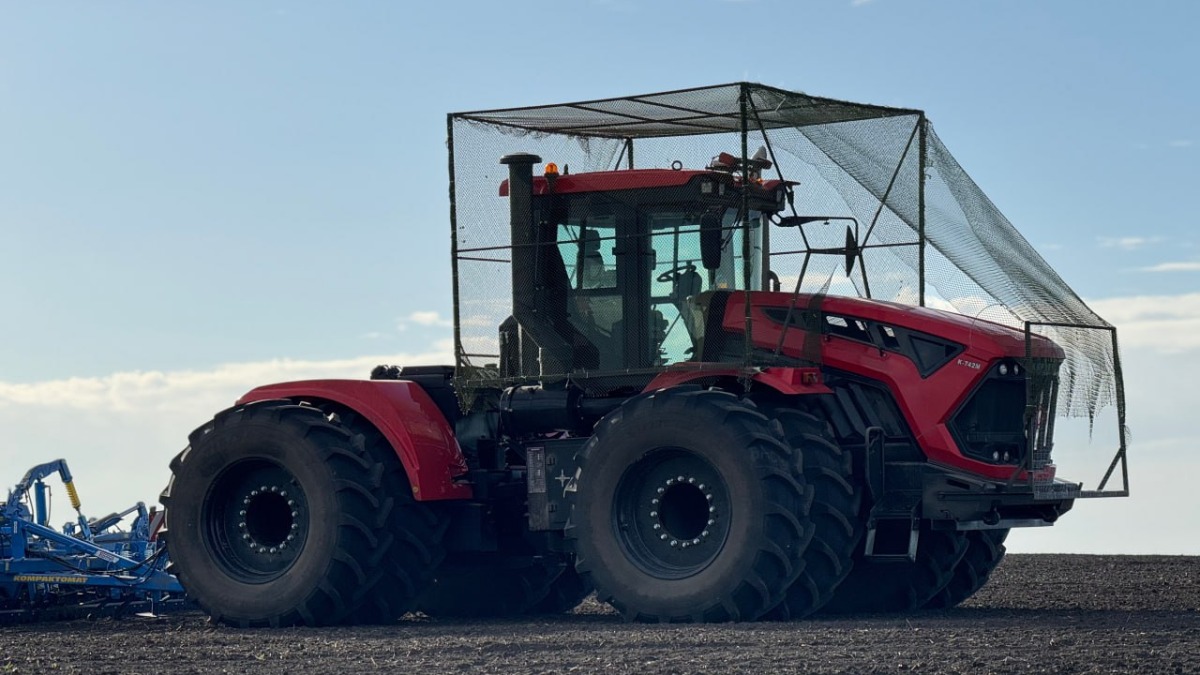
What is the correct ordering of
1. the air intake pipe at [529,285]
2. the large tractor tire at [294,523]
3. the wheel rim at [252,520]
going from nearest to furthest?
1. the large tractor tire at [294,523]
2. the air intake pipe at [529,285]
3. the wheel rim at [252,520]

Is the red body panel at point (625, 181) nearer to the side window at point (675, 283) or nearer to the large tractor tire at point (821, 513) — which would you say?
the side window at point (675, 283)

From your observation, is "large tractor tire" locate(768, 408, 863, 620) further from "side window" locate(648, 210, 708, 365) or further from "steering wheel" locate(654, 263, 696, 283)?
"steering wheel" locate(654, 263, 696, 283)

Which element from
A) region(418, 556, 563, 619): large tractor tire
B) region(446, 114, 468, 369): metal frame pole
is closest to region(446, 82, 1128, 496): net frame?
region(446, 114, 468, 369): metal frame pole

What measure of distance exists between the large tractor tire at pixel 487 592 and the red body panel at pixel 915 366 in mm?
3412

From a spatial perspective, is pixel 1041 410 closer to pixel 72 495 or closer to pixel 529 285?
pixel 529 285

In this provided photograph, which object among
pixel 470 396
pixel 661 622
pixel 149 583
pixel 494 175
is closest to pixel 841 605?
pixel 661 622

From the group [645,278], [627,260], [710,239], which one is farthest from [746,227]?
[627,260]

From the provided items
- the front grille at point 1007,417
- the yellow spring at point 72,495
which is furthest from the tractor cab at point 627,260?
the yellow spring at point 72,495

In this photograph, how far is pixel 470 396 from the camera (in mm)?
15234

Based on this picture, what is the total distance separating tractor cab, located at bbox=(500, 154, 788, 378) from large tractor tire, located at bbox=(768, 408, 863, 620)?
1.15 meters

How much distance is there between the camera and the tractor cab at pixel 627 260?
14312 millimetres

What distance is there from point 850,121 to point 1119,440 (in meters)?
3.38

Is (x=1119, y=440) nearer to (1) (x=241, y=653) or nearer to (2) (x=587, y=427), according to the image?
(2) (x=587, y=427)

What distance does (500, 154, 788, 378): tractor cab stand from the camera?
14.3 metres
